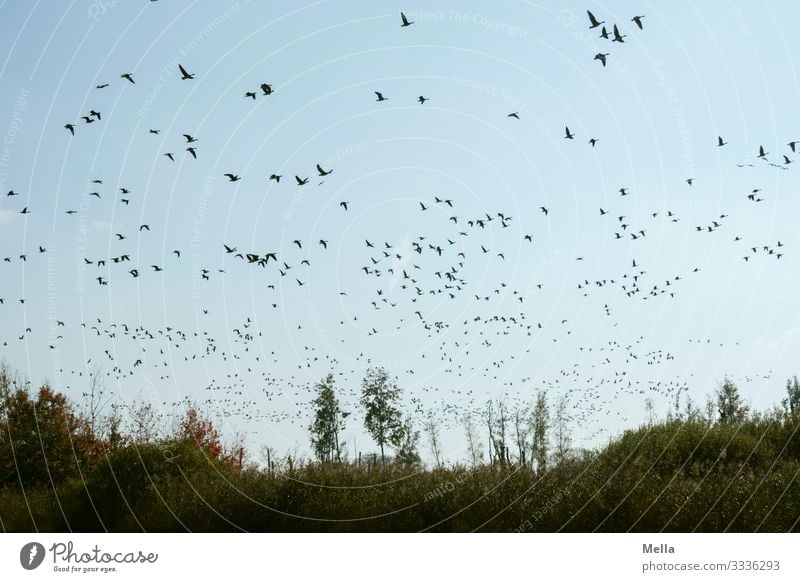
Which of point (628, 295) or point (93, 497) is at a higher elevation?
point (628, 295)

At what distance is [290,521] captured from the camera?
27891 millimetres

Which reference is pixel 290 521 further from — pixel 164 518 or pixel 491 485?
pixel 491 485

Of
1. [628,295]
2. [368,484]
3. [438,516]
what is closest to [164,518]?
[368,484]

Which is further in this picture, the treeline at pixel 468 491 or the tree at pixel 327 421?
the tree at pixel 327 421

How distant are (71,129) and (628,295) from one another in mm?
23770
